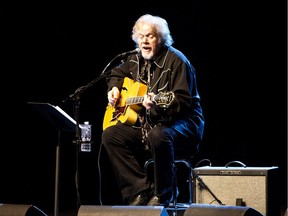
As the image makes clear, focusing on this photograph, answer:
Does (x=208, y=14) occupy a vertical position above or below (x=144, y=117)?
above

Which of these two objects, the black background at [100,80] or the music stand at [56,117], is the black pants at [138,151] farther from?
the black background at [100,80]

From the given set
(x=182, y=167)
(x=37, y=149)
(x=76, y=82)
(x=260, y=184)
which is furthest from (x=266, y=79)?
(x=37, y=149)

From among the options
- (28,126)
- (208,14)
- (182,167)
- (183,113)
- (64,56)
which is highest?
(208,14)

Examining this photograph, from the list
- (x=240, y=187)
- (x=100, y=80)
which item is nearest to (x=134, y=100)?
(x=240, y=187)

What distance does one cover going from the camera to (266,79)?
527cm

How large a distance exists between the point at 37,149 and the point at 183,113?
225cm

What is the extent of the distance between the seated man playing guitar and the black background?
1.55m

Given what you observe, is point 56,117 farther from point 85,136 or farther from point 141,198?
point 141,198

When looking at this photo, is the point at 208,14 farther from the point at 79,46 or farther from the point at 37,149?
the point at 37,149

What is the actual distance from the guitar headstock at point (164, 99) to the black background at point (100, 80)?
1.95m

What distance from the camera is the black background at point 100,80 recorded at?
5273 millimetres

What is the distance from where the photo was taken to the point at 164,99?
3564 millimetres

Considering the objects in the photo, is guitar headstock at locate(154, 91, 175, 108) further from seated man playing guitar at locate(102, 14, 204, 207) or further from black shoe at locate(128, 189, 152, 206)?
black shoe at locate(128, 189, 152, 206)

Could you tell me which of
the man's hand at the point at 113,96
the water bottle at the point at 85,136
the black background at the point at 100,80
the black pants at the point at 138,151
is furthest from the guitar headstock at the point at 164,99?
the black background at the point at 100,80
